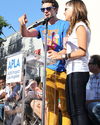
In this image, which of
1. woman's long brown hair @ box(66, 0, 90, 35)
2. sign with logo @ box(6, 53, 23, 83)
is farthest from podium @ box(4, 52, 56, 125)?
woman's long brown hair @ box(66, 0, 90, 35)

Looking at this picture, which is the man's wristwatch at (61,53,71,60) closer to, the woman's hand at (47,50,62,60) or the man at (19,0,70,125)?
the woman's hand at (47,50,62,60)

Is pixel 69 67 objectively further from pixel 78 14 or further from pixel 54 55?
pixel 78 14

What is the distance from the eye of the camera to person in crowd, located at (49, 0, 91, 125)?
2016 mm

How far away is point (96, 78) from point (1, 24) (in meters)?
14.0

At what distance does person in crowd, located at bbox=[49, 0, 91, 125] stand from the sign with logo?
1.41 metres

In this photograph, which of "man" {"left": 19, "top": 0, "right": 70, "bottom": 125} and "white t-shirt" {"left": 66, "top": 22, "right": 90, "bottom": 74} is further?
"man" {"left": 19, "top": 0, "right": 70, "bottom": 125}

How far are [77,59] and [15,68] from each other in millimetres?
1731

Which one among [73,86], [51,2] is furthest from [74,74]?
[51,2]

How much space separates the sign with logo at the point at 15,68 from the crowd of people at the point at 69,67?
97cm

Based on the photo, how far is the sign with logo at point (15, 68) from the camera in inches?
142

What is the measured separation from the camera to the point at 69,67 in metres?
2.15

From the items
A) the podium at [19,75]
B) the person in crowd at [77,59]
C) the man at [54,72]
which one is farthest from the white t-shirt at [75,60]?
the podium at [19,75]

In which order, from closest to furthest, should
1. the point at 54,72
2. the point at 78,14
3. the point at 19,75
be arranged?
the point at 78,14 → the point at 54,72 → the point at 19,75

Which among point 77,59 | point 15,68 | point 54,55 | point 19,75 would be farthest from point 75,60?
point 15,68
